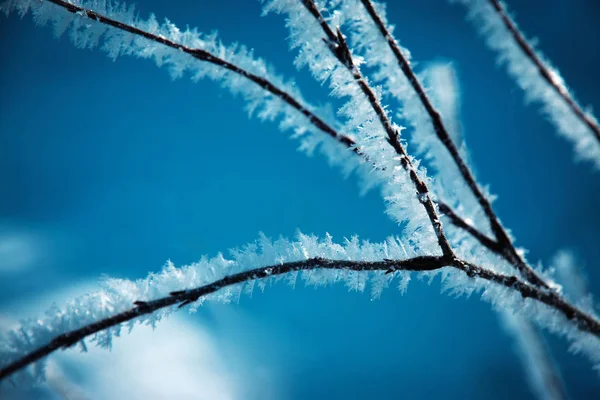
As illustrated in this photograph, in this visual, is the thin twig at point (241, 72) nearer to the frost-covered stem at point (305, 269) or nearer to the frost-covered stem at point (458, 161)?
the frost-covered stem at point (458, 161)

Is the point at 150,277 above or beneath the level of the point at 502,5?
beneath

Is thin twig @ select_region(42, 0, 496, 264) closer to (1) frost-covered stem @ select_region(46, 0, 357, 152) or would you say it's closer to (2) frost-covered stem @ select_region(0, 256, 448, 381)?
(1) frost-covered stem @ select_region(46, 0, 357, 152)

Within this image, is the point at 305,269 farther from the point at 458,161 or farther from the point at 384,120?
the point at 458,161

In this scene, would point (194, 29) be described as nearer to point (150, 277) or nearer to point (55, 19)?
point (55, 19)

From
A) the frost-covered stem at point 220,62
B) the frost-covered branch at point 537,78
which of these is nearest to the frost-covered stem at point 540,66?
the frost-covered branch at point 537,78

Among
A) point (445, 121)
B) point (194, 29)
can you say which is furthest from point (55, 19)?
point (445, 121)

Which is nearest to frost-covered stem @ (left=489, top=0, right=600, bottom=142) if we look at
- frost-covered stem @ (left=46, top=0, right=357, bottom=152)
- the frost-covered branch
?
the frost-covered branch

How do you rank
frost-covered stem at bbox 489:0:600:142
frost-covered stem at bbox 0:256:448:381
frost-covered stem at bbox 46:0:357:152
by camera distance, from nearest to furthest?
frost-covered stem at bbox 0:256:448:381 < frost-covered stem at bbox 46:0:357:152 < frost-covered stem at bbox 489:0:600:142
